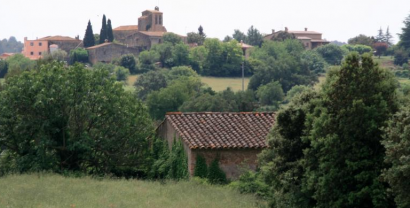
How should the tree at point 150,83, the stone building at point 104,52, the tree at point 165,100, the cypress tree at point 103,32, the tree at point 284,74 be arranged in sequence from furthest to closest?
the cypress tree at point 103,32 → the stone building at point 104,52 → the tree at point 284,74 → the tree at point 150,83 → the tree at point 165,100

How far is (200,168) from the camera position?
26.6 metres

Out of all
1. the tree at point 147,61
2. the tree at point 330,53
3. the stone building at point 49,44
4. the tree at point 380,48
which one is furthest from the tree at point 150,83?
the tree at point 380,48

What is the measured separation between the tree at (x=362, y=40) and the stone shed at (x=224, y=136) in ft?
471

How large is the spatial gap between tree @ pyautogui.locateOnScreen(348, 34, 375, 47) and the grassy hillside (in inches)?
5855

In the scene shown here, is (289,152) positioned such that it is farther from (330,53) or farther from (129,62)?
(330,53)

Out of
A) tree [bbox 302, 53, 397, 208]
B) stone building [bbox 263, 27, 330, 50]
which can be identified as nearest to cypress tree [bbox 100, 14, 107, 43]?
stone building [bbox 263, 27, 330, 50]

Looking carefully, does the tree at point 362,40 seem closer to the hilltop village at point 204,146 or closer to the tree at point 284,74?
the tree at point 284,74

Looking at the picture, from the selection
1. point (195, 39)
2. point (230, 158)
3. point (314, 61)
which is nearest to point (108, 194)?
point (230, 158)

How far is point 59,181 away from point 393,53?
13930 centimetres

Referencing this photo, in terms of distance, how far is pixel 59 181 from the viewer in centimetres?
2461

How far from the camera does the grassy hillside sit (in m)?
19.8

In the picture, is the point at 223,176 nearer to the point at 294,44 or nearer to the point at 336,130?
the point at 336,130

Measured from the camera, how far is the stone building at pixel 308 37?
18325cm

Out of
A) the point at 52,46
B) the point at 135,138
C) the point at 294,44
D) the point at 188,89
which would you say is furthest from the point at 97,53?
the point at 135,138
